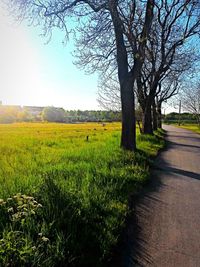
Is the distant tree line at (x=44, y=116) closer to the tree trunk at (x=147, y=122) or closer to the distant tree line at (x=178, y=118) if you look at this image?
the distant tree line at (x=178, y=118)

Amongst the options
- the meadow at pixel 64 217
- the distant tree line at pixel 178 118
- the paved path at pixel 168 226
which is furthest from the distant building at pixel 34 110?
the meadow at pixel 64 217

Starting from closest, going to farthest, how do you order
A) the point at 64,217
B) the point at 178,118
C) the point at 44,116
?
1. the point at 64,217
2. the point at 178,118
3. the point at 44,116

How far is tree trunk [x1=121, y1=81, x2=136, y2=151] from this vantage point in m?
14.0

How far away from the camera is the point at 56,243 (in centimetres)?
397

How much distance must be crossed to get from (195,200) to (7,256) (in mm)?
4724

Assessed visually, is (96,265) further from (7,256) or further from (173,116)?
(173,116)

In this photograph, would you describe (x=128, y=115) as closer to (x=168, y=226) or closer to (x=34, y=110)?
(x=168, y=226)

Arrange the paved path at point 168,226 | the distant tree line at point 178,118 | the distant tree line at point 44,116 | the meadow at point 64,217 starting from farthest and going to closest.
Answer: the distant tree line at point 178,118
the distant tree line at point 44,116
the paved path at point 168,226
the meadow at point 64,217

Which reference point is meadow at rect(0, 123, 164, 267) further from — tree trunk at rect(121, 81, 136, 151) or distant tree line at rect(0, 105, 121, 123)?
distant tree line at rect(0, 105, 121, 123)

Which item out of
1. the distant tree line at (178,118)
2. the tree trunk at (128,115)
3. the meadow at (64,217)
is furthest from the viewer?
the distant tree line at (178,118)

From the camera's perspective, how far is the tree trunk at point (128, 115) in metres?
14.0

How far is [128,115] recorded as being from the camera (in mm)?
14195

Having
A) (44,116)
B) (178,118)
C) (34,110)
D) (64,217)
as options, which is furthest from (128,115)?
(34,110)

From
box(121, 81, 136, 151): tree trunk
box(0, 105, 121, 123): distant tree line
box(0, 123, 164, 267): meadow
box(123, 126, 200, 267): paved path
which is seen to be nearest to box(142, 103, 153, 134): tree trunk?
box(121, 81, 136, 151): tree trunk
